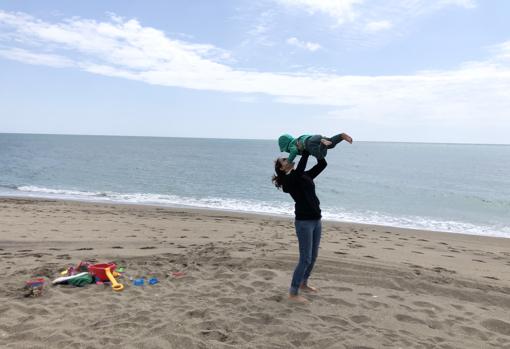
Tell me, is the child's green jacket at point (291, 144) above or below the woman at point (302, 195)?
above

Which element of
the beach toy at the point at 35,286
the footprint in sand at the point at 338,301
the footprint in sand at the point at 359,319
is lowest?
the beach toy at the point at 35,286

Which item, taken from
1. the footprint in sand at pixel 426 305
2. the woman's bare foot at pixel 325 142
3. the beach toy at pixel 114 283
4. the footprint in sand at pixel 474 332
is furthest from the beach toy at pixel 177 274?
the footprint in sand at pixel 474 332

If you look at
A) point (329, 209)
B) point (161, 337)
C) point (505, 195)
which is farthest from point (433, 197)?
point (161, 337)

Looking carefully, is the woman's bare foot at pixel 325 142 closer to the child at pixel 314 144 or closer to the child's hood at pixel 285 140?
the child at pixel 314 144

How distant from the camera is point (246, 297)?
4.94 m

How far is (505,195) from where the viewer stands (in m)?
26.8

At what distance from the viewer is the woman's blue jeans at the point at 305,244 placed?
14.9ft

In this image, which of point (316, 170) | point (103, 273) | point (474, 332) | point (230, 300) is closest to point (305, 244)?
point (316, 170)

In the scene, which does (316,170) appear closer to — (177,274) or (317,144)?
(317,144)

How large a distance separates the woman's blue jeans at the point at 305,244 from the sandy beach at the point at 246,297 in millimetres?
322

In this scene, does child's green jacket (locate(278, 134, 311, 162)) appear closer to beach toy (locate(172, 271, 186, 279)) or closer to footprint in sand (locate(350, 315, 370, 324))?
footprint in sand (locate(350, 315, 370, 324))

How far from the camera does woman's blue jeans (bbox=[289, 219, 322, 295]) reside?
14.9 ft

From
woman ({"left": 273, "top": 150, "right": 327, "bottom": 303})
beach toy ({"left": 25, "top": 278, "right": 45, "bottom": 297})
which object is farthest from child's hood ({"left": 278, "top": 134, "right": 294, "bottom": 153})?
beach toy ({"left": 25, "top": 278, "right": 45, "bottom": 297})

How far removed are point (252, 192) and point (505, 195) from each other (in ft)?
59.9
